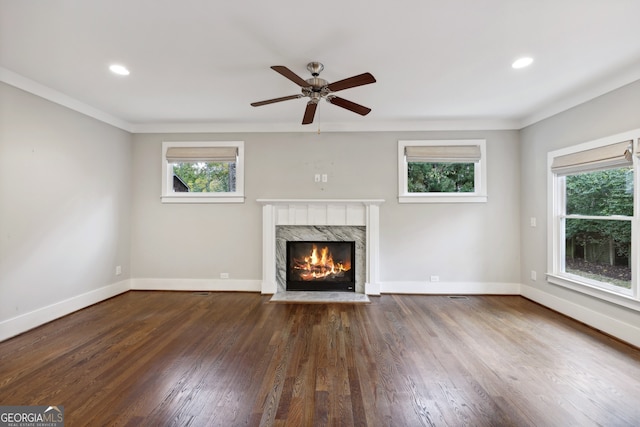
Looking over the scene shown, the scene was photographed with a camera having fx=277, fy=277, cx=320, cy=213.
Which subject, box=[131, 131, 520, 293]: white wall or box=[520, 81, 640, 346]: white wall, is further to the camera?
box=[131, 131, 520, 293]: white wall

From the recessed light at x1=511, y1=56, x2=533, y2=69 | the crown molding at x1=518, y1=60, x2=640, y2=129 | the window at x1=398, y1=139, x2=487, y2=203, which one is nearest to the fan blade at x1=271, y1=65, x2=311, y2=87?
the recessed light at x1=511, y1=56, x2=533, y2=69

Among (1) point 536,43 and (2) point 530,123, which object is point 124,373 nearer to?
(1) point 536,43

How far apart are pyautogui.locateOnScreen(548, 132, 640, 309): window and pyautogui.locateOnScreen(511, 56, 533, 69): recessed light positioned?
1183 mm

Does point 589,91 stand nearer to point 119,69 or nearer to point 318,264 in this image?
point 318,264

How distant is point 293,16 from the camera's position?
188cm

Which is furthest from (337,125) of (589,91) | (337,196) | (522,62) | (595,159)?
(595,159)

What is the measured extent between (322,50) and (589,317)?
382 cm

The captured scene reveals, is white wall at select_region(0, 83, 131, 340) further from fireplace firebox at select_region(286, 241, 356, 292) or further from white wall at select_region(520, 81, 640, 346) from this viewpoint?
white wall at select_region(520, 81, 640, 346)

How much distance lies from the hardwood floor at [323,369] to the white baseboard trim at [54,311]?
10 centimetres

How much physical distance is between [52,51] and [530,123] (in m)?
5.35

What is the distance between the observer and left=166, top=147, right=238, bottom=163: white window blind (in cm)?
419

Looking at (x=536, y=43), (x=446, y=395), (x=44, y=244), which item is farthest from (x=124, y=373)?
(x=536, y=43)

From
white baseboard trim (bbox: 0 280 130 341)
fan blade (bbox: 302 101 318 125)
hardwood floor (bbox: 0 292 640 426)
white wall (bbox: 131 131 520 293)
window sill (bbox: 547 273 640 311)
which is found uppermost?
fan blade (bbox: 302 101 318 125)

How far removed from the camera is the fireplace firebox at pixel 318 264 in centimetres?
421
